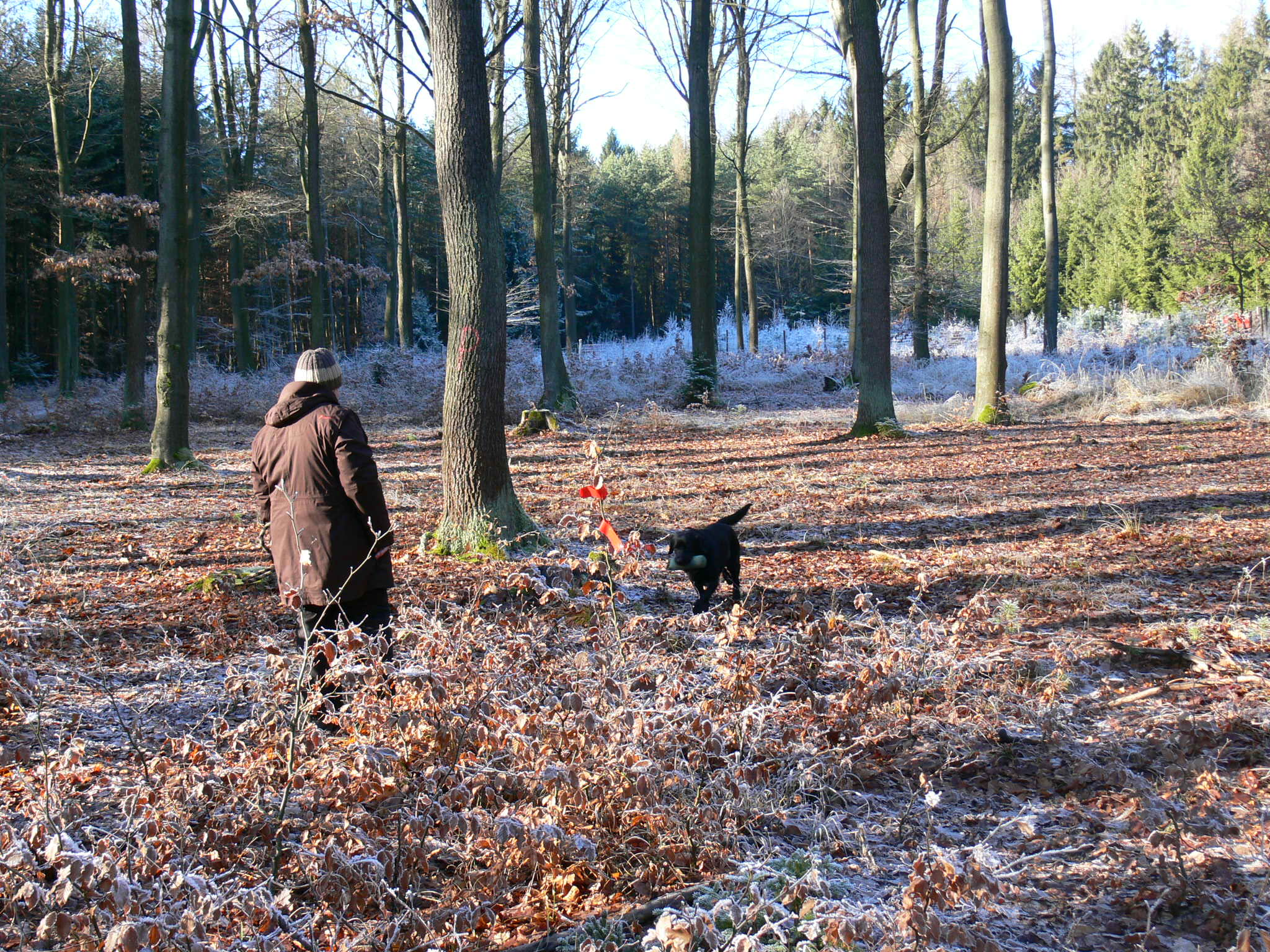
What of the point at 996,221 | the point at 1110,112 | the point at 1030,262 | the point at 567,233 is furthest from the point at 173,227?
the point at 1110,112

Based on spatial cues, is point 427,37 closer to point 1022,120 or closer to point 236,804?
point 236,804

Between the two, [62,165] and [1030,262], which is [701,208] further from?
[1030,262]

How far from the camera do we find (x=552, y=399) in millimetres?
17969

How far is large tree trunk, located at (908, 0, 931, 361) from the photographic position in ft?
73.6

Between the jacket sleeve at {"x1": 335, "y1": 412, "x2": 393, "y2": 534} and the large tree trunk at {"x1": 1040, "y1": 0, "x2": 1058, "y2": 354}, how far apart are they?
2408cm

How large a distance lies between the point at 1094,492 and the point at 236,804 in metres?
8.57

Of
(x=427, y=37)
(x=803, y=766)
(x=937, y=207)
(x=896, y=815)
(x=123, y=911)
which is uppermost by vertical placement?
(x=937, y=207)

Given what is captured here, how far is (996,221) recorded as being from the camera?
14297 millimetres

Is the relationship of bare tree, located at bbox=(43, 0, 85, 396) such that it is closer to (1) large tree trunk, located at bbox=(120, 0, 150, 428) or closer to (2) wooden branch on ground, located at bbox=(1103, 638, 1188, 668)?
(1) large tree trunk, located at bbox=(120, 0, 150, 428)

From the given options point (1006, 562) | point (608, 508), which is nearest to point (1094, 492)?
point (1006, 562)

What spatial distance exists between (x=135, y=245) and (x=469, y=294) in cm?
1310

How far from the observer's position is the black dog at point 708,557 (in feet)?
16.9

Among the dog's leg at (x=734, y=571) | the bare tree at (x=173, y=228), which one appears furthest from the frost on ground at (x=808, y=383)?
the dog's leg at (x=734, y=571)

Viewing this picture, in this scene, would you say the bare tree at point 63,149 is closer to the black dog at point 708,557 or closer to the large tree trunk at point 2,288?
the large tree trunk at point 2,288
